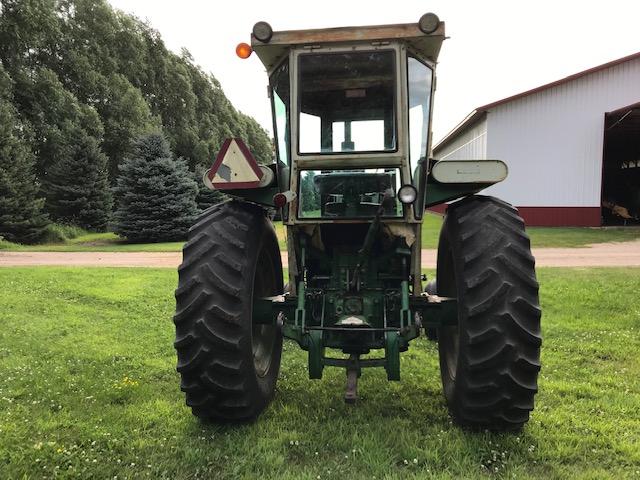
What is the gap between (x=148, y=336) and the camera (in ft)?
19.9

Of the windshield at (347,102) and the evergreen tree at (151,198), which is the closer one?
the windshield at (347,102)

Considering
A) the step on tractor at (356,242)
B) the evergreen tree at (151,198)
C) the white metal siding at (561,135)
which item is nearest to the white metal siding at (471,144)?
the white metal siding at (561,135)

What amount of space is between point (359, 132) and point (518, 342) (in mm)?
1765

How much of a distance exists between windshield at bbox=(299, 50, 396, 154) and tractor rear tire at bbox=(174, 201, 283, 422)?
838mm

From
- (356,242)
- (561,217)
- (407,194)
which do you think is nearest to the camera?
(407,194)

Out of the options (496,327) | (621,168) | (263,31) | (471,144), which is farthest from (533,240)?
(263,31)

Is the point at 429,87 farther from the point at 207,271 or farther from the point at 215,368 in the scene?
the point at 215,368

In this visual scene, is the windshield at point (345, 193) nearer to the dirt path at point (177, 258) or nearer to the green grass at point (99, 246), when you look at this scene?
the dirt path at point (177, 258)

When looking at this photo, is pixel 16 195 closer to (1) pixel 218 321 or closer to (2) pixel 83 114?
(2) pixel 83 114

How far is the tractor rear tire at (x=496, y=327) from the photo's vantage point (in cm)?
316

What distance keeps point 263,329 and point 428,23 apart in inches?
105

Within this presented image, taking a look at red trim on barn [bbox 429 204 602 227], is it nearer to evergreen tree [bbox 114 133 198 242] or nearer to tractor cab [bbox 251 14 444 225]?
evergreen tree [bbox 114 133 198 242]

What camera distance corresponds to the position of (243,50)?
3.50m

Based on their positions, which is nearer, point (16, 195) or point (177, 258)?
point (177, 258)
